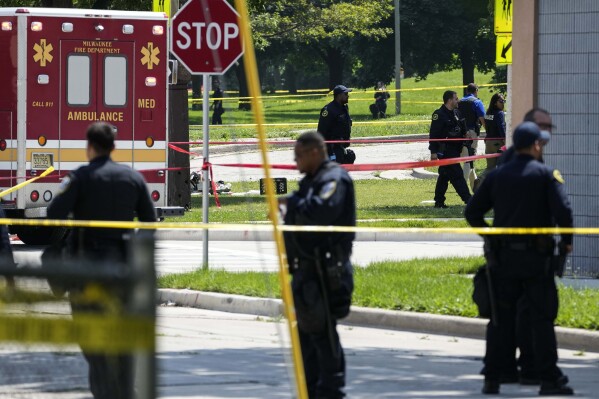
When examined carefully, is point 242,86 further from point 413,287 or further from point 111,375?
point 111,375

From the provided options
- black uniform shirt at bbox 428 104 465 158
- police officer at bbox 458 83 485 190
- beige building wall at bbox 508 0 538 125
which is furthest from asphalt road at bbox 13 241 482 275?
police officer at bbox 458 83 485 190

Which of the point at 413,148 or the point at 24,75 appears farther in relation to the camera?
the point at 413,148

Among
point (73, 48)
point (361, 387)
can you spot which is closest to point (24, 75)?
point (73, 48)

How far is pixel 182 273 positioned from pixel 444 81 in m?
65.7

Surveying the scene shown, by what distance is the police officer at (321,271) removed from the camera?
28.0 feet

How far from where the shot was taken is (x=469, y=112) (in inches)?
989

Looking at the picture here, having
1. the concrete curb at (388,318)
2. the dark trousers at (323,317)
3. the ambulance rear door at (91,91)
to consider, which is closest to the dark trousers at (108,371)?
the dark trousers at (323,317)

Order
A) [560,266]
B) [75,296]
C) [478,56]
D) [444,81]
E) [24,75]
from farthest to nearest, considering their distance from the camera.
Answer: [444,81], [478,56], [24,75], [560,266], [75,296]

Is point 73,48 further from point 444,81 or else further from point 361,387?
point 444,81

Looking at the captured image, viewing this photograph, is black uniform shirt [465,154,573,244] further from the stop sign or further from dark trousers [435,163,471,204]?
dark trousers [435,163,471,204]

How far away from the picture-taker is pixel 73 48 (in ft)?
61.4

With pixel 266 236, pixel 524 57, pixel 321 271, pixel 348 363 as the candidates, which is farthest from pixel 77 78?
pixel 321 271

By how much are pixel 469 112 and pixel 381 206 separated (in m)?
2.47

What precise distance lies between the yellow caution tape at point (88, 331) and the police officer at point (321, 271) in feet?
14.2
